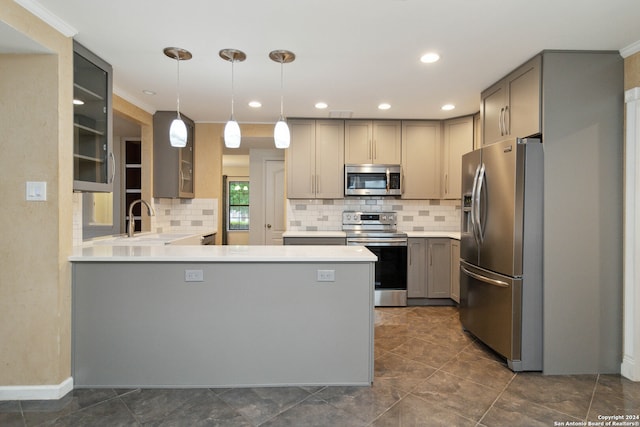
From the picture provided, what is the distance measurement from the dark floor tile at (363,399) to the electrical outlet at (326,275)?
2.42 feet

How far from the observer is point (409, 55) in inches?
105

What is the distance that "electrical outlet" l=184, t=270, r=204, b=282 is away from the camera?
238 centimetres

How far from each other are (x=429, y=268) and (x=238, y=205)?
556cm

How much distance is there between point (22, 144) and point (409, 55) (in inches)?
107

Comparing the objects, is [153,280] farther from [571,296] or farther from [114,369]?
[571,296]

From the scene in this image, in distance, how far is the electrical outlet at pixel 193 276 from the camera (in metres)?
2.38

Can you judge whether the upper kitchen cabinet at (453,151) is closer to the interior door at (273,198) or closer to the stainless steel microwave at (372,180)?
the stainless steel microwave at (372,180)

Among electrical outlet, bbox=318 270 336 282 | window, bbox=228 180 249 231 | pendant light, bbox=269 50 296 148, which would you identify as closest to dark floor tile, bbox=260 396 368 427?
electrical outlet, bbox=318 270 336 282

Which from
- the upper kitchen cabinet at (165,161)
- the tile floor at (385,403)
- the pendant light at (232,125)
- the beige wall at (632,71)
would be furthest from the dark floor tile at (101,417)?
the beige wall at (632,71)

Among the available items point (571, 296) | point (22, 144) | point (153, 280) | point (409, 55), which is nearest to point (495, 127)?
point (409, 55)

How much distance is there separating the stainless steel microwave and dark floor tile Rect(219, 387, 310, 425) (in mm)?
2707

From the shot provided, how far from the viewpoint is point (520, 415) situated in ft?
6.91

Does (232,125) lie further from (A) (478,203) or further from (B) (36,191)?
(A) (478,203)

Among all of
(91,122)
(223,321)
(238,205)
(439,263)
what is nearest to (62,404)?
(223,321)
